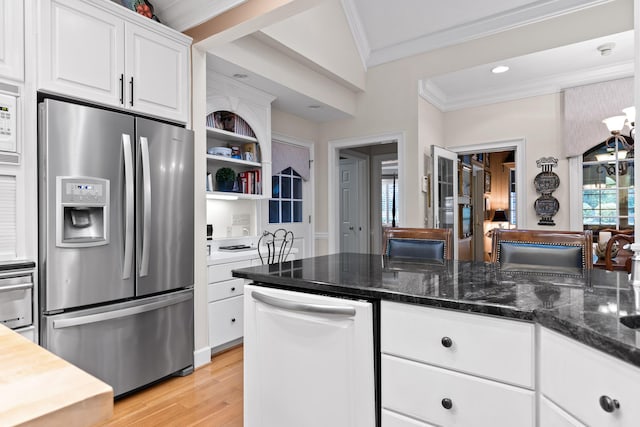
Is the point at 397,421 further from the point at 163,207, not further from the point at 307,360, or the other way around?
the point at 163,207

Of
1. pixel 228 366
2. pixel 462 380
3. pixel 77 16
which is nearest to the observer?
pixel 462 380

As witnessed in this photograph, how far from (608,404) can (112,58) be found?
2.76 m

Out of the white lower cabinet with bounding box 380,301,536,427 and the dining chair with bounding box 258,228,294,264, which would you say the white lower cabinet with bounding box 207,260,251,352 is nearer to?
the dining chair with bounding box 258,228,294,264

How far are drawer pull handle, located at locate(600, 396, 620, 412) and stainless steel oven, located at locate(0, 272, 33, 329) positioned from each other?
240cm

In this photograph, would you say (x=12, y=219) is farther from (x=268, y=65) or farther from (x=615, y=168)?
(x=615, y=168)

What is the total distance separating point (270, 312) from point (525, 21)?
3764 mm

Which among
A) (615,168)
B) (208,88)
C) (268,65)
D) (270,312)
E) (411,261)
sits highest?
(268,65)

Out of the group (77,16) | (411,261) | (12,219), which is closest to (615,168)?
(411,261)

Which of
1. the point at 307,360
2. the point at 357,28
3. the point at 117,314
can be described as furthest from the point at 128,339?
the point at 357,28

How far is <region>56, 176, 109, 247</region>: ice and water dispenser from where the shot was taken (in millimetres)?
2014

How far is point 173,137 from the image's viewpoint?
2.53 meters

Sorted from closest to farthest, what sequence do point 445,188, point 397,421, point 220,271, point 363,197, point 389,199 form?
1. point 397,421
2. point 220,271
3. point 445,188
4. point 363,197
5. point 389,199

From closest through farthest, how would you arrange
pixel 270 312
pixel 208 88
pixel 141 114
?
1. pixel 270 312
2. pixel 141 114
3. pixel 208 88

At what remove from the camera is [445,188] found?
15.3ft
